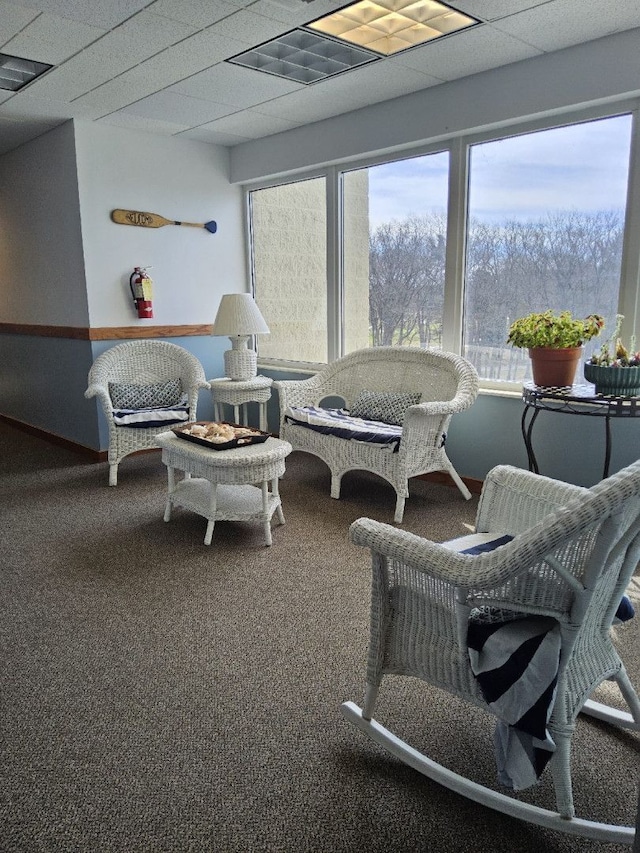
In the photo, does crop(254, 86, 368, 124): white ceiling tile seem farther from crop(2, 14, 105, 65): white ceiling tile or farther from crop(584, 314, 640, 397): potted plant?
crop(584, 314, 640, 397): potted plant

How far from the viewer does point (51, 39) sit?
9.92 feet

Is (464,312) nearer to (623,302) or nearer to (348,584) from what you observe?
(623,302)

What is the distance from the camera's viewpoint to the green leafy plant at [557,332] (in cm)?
299

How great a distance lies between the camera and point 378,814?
149cm

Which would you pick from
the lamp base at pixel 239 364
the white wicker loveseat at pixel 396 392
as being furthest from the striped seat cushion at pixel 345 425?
the lamp base at pixel 239 364

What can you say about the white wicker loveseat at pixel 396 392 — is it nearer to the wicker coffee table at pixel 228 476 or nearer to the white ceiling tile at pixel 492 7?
the wicker coffee table at pixel 228 476

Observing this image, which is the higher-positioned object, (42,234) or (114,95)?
(114,95)

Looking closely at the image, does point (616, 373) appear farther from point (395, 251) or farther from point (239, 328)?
point (239, 328)

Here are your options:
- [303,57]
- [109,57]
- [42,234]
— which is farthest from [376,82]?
[42,234]

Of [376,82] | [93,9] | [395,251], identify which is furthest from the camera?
[395,251]

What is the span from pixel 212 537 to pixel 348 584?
866 mm

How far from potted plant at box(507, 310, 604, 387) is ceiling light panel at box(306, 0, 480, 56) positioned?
143cm

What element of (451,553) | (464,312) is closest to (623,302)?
(464,312)

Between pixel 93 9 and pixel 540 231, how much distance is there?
247 cm
